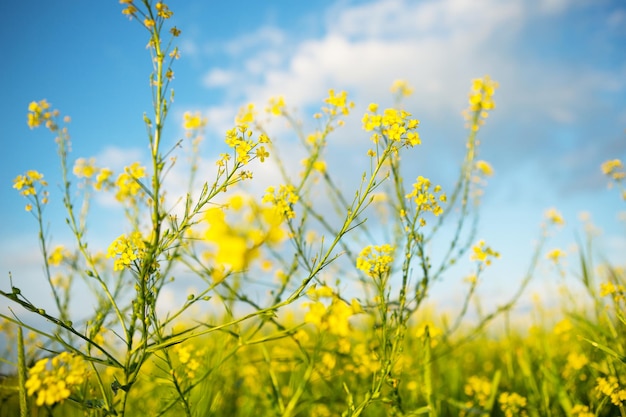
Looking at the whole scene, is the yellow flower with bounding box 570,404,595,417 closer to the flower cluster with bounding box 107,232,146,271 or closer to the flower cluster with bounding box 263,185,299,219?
the flower cluster with bounding box 263,185,299,219

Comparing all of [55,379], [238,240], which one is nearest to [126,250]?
[55,379]

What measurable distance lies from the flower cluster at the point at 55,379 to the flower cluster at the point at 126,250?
40cm

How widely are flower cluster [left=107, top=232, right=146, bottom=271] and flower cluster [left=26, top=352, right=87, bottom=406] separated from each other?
0.40 metres

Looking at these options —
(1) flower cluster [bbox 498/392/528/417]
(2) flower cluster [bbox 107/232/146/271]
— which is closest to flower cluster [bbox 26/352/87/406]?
(2) flower cluster [bbox 107/232/146/271]

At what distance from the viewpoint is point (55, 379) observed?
4.62 feet

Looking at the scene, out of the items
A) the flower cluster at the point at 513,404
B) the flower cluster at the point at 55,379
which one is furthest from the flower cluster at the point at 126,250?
the flower cluster at the point at 513,404

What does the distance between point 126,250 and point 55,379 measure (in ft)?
1.99

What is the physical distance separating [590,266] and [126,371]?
131 inches

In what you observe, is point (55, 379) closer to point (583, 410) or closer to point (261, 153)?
point (261, 153)

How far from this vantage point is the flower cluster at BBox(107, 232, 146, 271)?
1.81 meters

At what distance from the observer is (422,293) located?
296 centimetres

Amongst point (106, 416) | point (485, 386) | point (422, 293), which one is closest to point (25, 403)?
point (106, 416)

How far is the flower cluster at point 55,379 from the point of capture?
137 cm

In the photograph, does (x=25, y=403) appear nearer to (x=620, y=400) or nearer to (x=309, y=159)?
(x=309, y=159)
